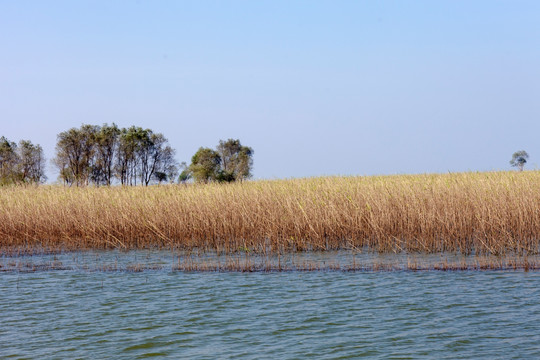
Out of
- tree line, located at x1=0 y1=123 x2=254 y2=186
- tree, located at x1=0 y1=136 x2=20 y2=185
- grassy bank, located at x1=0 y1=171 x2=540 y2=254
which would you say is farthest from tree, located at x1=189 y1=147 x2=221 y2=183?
grassy bank, located at x1=0 y1=171 x2=540 y2=254

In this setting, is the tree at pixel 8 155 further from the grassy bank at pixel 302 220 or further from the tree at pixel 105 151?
the grassy bank at pixel 302 220

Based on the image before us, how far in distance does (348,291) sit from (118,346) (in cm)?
371

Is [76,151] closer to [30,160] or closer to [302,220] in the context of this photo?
[30,160]

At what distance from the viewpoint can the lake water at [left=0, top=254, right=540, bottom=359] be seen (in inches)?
260

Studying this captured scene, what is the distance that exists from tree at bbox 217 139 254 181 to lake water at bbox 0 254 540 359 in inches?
1490

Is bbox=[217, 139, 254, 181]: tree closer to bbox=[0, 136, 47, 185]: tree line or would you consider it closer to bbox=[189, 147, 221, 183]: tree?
bbox=[189, 147, 221, 183]: tree

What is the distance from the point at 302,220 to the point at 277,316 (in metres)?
6.33

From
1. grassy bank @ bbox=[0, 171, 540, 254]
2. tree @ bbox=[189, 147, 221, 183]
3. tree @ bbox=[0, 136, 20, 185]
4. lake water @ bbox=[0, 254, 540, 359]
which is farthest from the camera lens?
tree @ bbox=[0, 136, 20, 185]

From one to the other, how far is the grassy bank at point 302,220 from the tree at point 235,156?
31.2m

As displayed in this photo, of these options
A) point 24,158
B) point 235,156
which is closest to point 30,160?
point 24,158

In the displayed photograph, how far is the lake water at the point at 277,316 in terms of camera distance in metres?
6.60

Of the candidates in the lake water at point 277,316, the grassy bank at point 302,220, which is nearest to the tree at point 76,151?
the grassy bank at point 302,220

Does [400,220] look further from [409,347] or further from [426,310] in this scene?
[409,347]

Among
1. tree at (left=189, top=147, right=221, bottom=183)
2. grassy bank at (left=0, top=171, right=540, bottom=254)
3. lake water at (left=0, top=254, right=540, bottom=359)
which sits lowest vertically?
lake water at (left=0, top=254, right=540, bottom=359)
